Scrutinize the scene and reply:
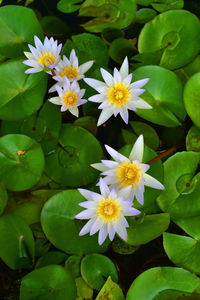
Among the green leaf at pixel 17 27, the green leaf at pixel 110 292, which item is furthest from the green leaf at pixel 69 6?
the green leaf at pixel 110 292

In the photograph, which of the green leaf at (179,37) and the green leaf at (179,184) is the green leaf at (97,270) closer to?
the green leaf at (179,184)

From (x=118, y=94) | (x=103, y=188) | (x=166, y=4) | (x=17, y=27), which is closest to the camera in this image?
(x=103, y=188)

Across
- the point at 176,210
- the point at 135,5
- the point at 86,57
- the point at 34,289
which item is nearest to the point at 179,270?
the point at 176,210

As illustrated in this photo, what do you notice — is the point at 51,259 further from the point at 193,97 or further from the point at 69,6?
the point at 69,6

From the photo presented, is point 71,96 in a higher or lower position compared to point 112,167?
higher

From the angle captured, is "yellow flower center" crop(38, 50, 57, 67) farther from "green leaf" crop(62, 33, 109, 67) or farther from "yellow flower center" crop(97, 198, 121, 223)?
"yellow flower center" crop(97, 198, 121, 223)

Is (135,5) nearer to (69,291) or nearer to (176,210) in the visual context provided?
(176,210)

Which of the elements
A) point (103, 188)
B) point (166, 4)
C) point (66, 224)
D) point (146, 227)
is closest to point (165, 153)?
point (146, 227)

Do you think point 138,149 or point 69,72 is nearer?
point 138,149
